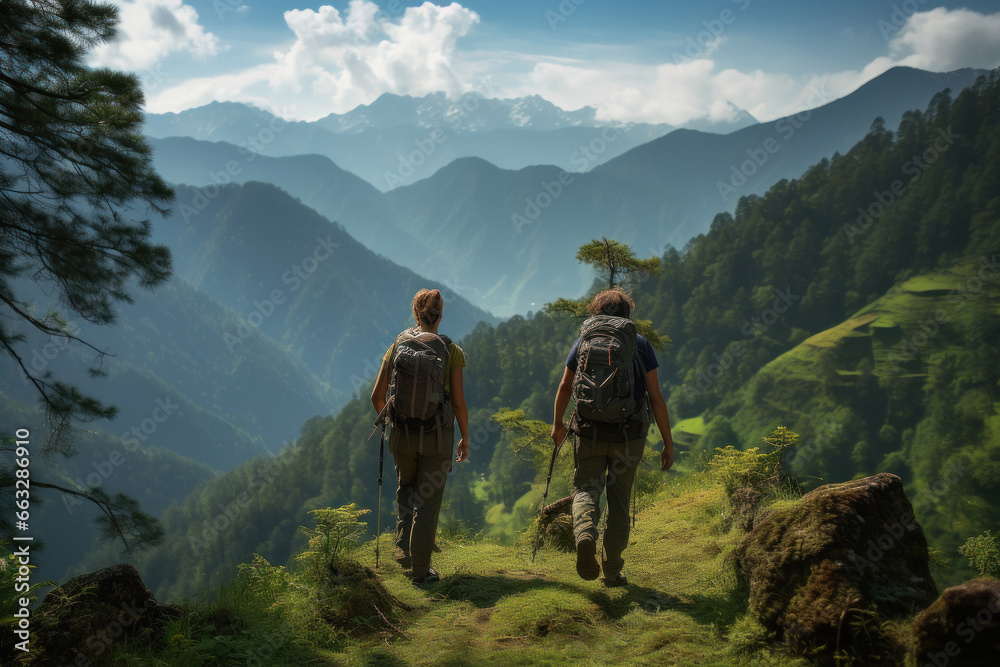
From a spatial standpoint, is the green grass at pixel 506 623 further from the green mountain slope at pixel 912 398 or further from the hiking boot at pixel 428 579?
the green mountain slope at pixel 912 398

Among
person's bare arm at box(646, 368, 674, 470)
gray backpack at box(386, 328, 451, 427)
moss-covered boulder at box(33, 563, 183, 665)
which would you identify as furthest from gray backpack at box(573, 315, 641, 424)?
moss-covered boulder at box(33, 563, 183, 665)

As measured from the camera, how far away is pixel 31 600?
314 cm

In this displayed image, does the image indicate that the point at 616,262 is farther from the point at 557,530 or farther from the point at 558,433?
the point at 558,433

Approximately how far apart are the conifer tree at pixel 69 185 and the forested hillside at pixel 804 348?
71622 millimetres

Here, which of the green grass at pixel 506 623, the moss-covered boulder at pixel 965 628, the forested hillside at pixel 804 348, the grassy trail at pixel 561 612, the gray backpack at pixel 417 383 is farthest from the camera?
the forested hillside at pixel 804 348

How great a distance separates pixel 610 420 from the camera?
457 cm

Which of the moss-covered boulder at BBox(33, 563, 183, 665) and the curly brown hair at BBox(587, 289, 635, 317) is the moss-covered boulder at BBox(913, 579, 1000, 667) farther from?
the moss-covered boulder at BBox(33, 563, 183, 665)

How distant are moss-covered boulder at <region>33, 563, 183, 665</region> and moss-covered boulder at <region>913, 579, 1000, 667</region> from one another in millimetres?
4471

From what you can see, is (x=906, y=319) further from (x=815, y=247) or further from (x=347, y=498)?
(x=347, y=498)

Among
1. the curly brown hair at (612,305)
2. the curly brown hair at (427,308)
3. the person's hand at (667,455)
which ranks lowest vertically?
the person's hand at (667,455)

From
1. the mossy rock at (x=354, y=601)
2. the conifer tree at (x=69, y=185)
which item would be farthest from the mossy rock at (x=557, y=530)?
the conifer tree at (x=69, y=185)

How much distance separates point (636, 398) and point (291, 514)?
98281mm

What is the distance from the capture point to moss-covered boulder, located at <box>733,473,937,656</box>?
126 inches

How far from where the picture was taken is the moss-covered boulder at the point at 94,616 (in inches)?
122
